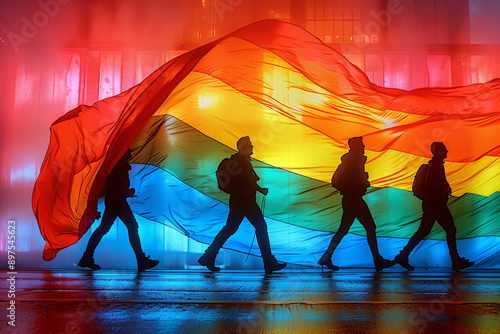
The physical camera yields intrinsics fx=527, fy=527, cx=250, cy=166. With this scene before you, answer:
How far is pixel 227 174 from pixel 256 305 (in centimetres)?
378

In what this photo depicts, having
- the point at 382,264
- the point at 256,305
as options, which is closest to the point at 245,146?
the point at 382,264

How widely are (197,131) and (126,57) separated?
244cm

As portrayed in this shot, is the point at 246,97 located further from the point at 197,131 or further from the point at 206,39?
the point at 206,39

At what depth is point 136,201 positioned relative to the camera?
7.94 meters

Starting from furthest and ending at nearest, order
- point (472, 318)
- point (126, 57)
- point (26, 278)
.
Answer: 1. point (126, 57)
2. point (26, 278)
3. point (472, 318)

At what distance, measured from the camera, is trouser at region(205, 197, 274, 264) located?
741 cm

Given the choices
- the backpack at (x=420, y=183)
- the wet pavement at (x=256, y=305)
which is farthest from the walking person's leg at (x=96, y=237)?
the backpack at (x=420, y=183)

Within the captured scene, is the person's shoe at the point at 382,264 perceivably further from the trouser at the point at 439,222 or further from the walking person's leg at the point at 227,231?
the walking person's leg at the point at 227,231

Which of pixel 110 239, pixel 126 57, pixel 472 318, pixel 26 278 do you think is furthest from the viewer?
pixel 126 57

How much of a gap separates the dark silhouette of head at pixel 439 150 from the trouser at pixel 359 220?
4.25 ft

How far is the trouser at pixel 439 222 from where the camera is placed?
7.70m

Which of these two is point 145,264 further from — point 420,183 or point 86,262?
point 420,183

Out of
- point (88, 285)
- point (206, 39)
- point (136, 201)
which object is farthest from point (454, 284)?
point (206, 39)

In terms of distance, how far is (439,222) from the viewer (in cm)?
772
